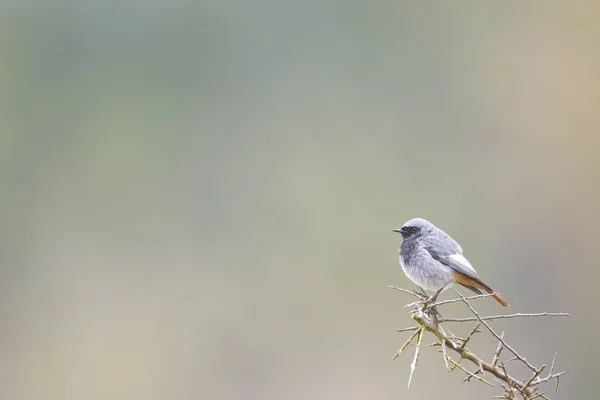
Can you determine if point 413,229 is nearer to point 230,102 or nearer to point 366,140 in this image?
point 366,140

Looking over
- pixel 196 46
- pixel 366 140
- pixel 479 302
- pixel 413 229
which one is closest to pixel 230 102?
pixel 196 46

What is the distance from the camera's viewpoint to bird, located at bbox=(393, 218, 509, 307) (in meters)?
3.83

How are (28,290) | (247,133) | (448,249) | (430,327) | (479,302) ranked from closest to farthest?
(430,327) < (448,249) < (479,302) < (28,290) < (247,133)

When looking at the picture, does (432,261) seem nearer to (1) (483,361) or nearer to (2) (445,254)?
(2) (445,254)

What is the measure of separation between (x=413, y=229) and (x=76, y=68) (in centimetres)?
1689

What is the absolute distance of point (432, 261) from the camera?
387 centimetres

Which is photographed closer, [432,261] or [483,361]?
[483,361]

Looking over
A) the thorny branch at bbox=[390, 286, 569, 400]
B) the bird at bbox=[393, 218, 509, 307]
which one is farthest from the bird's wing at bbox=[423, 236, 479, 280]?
the thorny branch at bbox=[390, 286, 569, 400]

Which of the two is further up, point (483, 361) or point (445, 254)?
point (445, 254)

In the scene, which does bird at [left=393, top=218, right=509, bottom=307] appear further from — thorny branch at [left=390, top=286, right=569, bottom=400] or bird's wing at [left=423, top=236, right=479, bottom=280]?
thorny branch at [left=390, top=286, right=569, bottom=400]

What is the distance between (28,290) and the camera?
15859 mm

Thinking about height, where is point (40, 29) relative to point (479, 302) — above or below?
above

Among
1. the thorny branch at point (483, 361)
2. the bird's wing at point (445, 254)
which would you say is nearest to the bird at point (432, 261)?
the bird's wing at point (445, 254)

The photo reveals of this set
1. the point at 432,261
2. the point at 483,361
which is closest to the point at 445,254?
the point at 432,261
